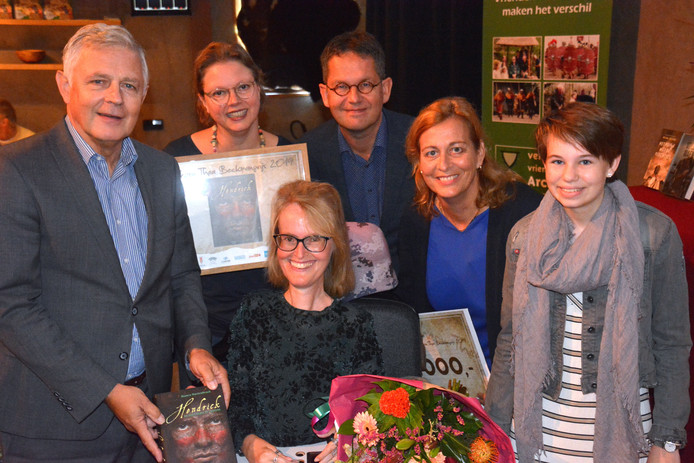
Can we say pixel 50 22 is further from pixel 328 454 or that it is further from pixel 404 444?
pixel 404 444

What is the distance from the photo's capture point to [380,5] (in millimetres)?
6910

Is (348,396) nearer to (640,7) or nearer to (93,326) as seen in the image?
(93,326)

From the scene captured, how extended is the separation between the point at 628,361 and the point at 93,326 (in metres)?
1.66

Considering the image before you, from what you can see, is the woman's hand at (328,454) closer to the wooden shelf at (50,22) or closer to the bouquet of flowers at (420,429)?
the bouquet of flowers at (420,429)

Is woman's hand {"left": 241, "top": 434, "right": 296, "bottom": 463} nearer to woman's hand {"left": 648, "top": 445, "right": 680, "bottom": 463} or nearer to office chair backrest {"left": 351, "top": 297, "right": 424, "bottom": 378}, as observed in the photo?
office chair backrest {"left": 351, "top": 297, "right": 424, "bottom": 378}

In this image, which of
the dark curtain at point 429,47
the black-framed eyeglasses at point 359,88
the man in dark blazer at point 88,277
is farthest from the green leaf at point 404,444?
the dark curtain at point 429,47

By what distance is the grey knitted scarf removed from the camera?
6.91ft

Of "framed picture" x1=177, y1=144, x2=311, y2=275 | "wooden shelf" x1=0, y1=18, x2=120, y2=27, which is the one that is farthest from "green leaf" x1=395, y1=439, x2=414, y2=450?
"wooden shelf" x1=0, y1=18, x2=120, y2=27

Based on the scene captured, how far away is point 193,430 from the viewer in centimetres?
186

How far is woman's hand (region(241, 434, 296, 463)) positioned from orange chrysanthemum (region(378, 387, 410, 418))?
24.9 inches

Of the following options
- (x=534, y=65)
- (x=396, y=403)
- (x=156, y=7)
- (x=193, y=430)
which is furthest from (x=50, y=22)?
(x=396, y=403)

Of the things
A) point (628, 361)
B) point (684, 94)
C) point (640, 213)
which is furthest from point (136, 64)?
point (684, 94)

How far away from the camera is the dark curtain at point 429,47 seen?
641 centimetres

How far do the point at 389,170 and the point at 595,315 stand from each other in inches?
52.4
